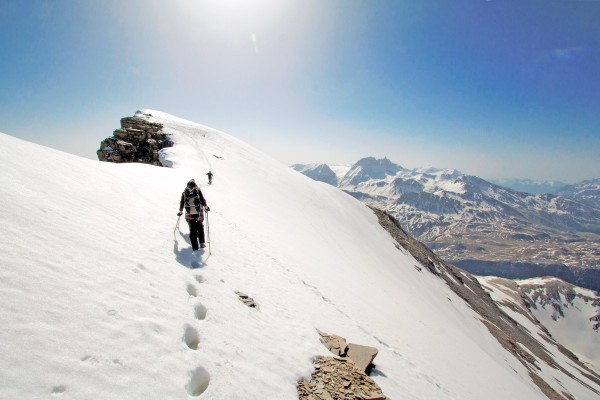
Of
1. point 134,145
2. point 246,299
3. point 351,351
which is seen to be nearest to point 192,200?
point 246,299

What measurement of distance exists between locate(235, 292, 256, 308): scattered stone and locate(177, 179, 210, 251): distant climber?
3.53m

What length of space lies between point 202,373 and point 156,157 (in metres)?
37.4

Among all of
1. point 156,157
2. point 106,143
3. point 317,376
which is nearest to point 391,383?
point 317,376

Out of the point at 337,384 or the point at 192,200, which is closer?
the point at 337,384

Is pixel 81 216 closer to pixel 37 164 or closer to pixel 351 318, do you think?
pixel 37 164

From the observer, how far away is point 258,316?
10.6 metres

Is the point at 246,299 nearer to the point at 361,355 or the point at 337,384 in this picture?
the point at 337,384

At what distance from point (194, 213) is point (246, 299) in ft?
16.3

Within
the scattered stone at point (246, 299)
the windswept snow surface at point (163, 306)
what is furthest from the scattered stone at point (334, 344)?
the scattered stone at point (246, 299)

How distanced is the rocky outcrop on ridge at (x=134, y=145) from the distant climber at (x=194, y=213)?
985 inches

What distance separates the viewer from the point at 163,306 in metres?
8.07

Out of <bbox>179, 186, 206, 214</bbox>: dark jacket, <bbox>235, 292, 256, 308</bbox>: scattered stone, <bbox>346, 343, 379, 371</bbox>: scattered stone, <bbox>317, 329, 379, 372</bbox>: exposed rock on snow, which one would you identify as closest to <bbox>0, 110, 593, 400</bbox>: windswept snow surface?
<bbox>235, 292, 256, 308</bbox>: scattered stone

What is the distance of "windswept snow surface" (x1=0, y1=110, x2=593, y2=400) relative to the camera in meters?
5.48

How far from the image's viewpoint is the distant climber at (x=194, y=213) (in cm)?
1334
